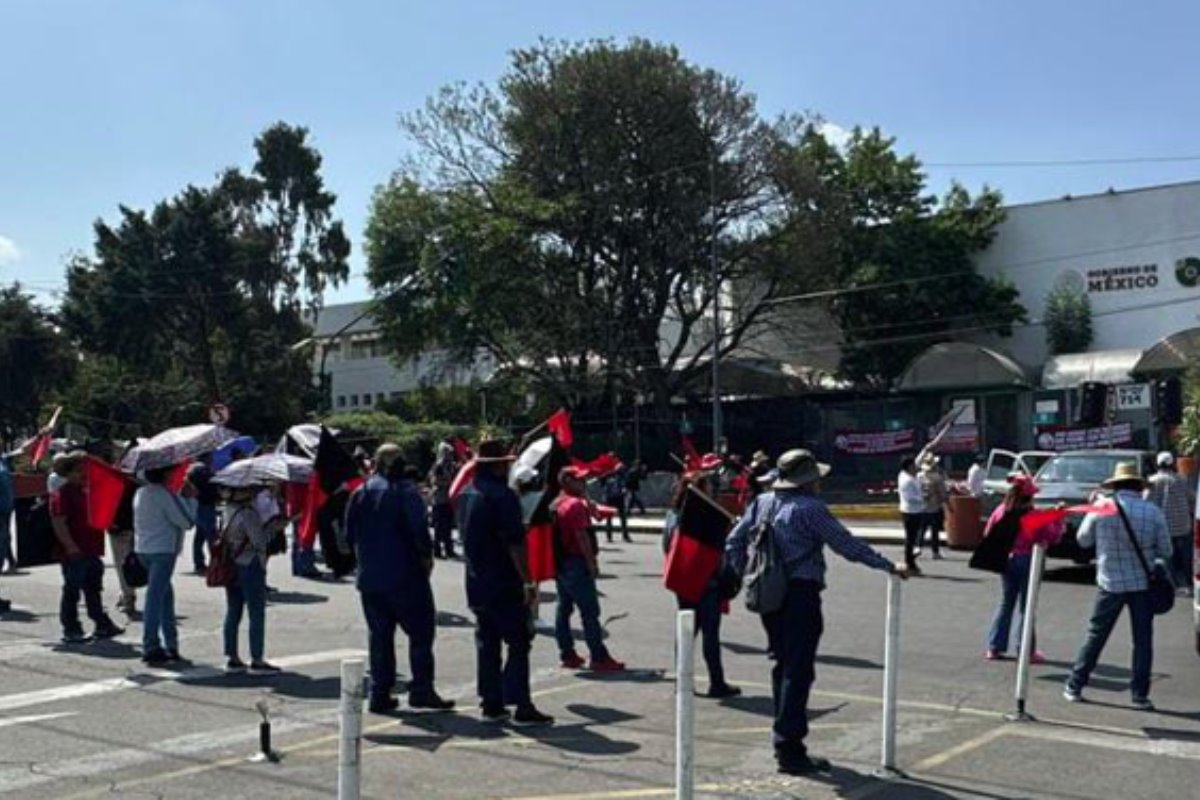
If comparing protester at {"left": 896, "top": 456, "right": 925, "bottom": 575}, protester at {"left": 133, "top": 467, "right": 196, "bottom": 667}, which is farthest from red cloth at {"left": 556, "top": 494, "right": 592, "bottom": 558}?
protester at {"left": 896, "top": 456, "right": 925, "bottom": 575}

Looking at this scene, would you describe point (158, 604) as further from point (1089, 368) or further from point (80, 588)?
point (1089, 368)

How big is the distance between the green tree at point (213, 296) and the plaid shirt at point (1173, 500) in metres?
47.4

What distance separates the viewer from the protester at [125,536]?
1270cm

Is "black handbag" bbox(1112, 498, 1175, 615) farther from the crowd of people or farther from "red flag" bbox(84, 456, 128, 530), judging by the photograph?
"red flag" bbox(84, 456, 128, 530)

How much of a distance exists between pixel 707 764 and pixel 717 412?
3203 centimetres

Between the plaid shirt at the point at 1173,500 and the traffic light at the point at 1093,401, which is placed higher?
the traffic light at the point at 1093,401

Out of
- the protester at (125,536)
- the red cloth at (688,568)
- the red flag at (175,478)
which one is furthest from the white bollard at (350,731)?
the protester at (125,536)

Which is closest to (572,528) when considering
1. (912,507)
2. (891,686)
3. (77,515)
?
(891,686)

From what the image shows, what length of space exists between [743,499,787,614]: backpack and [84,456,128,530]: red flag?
23.2 ft

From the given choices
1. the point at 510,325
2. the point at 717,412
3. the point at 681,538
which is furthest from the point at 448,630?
the point at 510,325

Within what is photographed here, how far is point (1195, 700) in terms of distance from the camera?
32.2ft

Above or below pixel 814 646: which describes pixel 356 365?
above

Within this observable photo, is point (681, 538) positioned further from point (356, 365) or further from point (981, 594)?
point (356, 365)

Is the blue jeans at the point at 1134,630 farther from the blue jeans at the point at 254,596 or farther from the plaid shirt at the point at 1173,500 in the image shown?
the plaid shirt at the point at 1173,500
